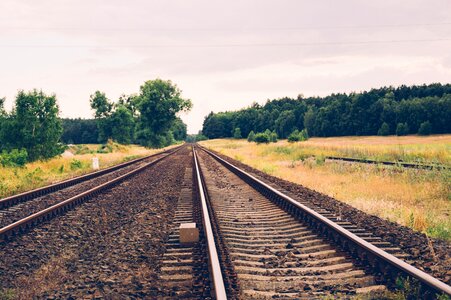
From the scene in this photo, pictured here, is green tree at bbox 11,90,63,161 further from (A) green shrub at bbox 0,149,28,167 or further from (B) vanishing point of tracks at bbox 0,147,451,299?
(B) vanishing point of tracks at bbox 0,147,451,299

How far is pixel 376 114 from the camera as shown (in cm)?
10131

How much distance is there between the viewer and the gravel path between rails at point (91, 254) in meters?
4.39

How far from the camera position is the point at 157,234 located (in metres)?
6.78

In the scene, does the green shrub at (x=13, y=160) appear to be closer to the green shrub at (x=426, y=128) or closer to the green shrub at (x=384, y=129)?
the green shrub at (x=426, y=128)

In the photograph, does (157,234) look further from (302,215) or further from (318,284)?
(318,284)

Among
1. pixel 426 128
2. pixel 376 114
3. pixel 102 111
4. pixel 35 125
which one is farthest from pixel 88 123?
pixel 35 125

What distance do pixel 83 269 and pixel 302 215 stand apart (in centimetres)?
423

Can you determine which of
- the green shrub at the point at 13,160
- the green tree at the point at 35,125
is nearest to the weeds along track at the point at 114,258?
the green shrub at the point at 13,160

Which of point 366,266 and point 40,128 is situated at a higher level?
point 40,128

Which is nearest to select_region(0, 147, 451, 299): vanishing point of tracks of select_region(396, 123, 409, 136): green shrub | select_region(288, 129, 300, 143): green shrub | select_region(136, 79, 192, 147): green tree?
select_region(288, 129, 300, 143): green shrub

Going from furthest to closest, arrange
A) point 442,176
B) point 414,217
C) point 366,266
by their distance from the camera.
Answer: point 442,176 → point 414,217 → point 366,266

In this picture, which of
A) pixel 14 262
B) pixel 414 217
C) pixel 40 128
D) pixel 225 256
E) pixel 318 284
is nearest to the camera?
pixel 318 284

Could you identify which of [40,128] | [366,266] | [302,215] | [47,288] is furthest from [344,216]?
[40,128]

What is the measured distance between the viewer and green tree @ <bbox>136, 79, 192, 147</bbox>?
71.3m
